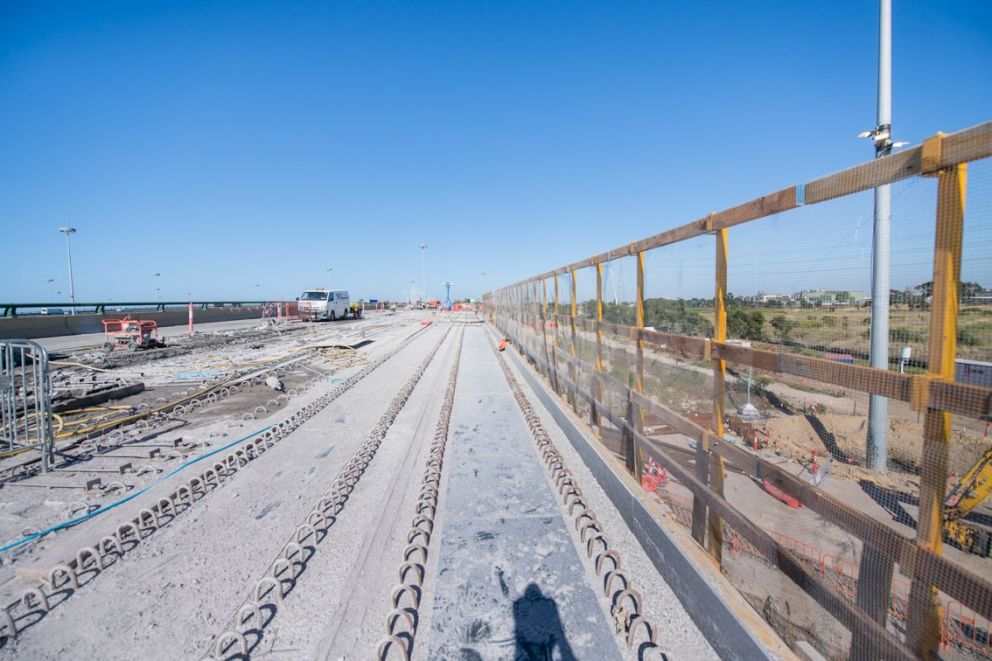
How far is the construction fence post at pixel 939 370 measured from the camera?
1.42 metres

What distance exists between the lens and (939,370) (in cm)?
143

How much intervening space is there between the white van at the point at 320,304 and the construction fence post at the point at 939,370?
3030 centimetres

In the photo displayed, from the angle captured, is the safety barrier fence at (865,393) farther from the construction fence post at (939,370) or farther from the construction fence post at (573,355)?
the construction fence post at (573,355)

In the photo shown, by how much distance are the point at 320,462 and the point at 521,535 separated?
2409mm

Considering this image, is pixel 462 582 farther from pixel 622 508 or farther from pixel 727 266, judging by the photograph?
pixel 727 266

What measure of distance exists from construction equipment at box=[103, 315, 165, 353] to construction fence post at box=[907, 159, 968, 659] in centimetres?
1784

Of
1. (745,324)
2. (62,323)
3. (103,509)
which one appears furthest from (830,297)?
(62,323)

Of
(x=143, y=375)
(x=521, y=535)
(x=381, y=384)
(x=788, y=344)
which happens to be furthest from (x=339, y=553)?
(x=143, y=375)

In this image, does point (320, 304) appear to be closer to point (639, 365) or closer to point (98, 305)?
point (98, 305)

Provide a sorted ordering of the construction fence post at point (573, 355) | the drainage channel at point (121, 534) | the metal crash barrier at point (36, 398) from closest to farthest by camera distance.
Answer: the drainage channel at point (121, 534)
the metal crash barrier at point (36, 398)
the construction fence post at point (573, 355)

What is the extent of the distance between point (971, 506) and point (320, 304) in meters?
29.8

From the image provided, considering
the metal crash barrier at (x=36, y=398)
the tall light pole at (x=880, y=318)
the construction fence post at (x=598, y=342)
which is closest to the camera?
the tall light pole at (x=880, y=318)

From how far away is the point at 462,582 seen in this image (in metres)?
2.58

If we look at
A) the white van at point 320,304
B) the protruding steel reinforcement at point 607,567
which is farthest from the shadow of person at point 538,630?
the white van at point 320,304
